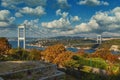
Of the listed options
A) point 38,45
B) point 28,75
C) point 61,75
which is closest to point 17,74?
point 28,75

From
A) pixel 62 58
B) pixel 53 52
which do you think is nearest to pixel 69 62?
pixel 62 58

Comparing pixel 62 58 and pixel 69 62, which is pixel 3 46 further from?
pixel 69 62

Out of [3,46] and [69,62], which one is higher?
[3,46]

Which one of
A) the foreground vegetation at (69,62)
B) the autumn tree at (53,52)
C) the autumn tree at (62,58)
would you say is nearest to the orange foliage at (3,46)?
the foreground vegetation at (69,62)

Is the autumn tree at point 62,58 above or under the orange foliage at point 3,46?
under

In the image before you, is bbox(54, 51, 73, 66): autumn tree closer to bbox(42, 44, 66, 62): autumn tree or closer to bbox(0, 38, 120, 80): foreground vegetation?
bbox(0, 38, 120, 80): foreground vegetation

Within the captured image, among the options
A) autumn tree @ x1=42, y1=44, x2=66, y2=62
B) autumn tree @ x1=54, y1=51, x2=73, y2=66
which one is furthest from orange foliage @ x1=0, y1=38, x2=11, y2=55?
autumn tree @ x1=54, y1=51, x2=73, y2=66

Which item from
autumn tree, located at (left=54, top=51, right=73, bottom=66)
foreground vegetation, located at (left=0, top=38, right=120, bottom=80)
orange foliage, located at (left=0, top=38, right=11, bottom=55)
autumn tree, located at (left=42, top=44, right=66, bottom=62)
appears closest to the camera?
foreground vegetation, located at (left=0, top=38, right=120, bottom=80)

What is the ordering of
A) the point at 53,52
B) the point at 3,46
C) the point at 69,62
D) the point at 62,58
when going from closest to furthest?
the point at 69,62
the point at 62,58
the point at 53,52
the point at 3,46

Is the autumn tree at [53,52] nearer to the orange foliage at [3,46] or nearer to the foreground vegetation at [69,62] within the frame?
the foreground vegetation at [69,62]

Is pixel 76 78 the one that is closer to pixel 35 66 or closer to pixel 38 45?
pixel 35 66

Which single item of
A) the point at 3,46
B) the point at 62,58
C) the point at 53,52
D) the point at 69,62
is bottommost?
the point at 69,62
